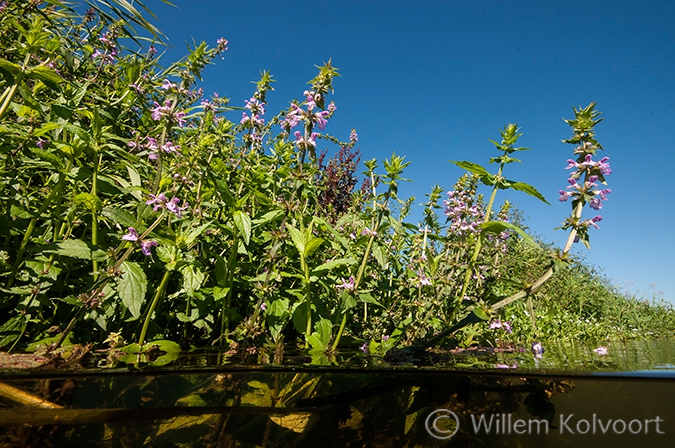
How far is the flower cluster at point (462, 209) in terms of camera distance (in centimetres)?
378

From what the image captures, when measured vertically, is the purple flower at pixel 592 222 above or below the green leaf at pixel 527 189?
below

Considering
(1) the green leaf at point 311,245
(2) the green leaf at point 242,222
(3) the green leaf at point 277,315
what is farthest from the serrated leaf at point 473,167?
(3) the green leaf at point 277,315

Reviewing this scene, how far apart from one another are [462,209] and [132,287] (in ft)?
8.82

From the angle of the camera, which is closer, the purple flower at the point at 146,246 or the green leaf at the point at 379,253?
the purple flower at the point at 146,246

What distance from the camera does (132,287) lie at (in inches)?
91.0

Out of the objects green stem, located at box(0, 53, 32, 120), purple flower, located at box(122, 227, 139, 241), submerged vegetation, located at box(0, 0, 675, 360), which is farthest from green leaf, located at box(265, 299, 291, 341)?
green stem, located at box(0, 53, 32, 120)

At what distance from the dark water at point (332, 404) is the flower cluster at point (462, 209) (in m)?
1.26

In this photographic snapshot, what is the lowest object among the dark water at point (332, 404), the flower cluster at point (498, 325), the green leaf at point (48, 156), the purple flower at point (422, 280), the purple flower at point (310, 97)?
the dark water at point (332, 404)

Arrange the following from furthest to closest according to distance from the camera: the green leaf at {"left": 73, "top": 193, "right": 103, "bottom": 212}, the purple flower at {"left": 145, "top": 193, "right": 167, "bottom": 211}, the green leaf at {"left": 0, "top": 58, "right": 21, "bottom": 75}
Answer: the purple flower at {"left": 145, "top": 193, "right": 167, "bottom": 211} → the green leaf at {"left": 73, "top": 193, "right": 103, "bottom": 212} → the green leaf at {"left": 0, "top": 58, "right": 21, "bottom": 75}

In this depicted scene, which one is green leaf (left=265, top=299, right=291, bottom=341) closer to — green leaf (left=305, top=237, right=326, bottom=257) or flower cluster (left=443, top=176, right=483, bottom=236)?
green leaf (left=305, top=237, right=326, bottom=257)

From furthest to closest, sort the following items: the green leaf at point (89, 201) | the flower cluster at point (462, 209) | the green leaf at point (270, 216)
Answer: the flower cluster at point (462, 209), the green leaf at point (270, 216), the green leaf at point (89, 201)

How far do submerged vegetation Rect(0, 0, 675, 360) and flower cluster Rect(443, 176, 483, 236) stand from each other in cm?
2

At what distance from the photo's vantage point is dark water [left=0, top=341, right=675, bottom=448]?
206cm

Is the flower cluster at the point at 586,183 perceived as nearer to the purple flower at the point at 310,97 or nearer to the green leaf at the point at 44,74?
the purple flower at the point at 310,97
